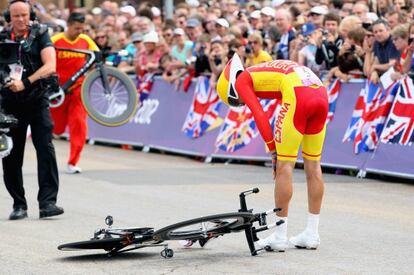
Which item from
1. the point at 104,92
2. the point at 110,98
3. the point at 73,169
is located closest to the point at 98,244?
the point at 110,98

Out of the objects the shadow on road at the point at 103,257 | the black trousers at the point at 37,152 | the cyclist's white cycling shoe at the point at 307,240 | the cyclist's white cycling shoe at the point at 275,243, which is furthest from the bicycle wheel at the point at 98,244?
the black trousers at the point at 37,152

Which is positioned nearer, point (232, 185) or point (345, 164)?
point (232, 185)

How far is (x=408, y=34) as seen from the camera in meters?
14.1

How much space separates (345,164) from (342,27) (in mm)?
1979

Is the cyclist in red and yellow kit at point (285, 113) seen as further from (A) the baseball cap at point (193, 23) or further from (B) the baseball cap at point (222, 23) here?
(A) the baseball cap at point (193, 23)

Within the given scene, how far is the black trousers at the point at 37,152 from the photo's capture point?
36.1ft

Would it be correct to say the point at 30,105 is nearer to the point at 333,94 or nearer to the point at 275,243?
the point at 275,243

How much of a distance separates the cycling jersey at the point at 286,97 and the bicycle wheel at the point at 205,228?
72 cm

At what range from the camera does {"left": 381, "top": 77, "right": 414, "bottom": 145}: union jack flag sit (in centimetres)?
1399

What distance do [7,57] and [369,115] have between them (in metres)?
5.82

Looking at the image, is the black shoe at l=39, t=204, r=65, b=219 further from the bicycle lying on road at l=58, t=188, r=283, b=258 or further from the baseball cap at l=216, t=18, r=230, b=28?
the baseball cap at l=216, t=18, r=230, b=28

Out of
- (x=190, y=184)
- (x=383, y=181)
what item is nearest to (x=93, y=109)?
(x=190, y=184)

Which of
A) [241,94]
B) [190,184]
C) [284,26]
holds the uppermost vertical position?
[241,94]

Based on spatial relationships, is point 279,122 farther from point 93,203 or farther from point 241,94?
point 93,203
